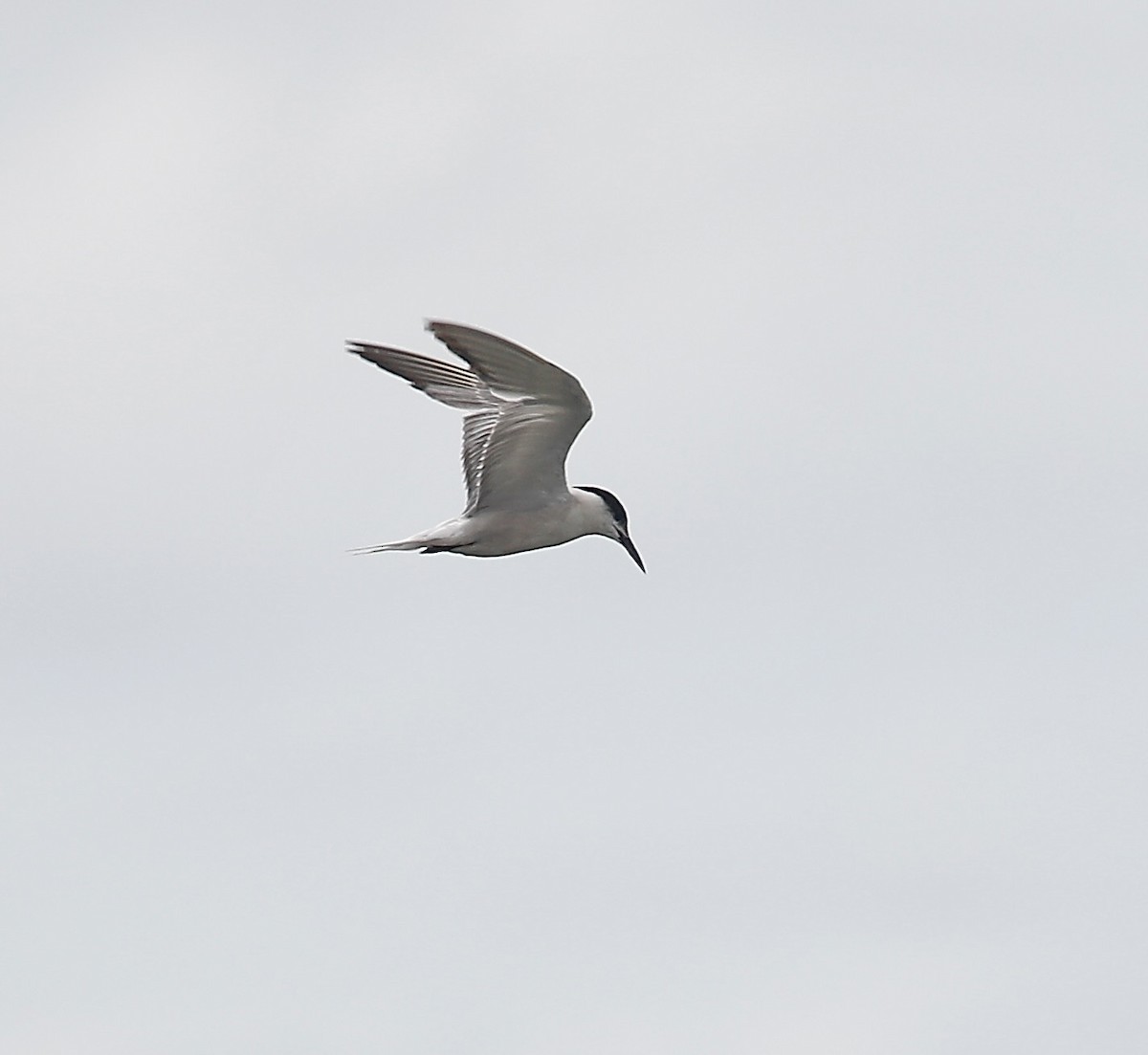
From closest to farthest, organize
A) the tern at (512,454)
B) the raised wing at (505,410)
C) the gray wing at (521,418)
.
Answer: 1. the gray wing at (521,418)
2. the raised wing at (505,410)
3. the tern at (512,454)

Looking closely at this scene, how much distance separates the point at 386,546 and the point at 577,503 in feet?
7.02

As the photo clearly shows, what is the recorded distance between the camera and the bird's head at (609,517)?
22.2 meters

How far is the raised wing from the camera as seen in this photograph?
1912 cm

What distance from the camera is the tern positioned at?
19.7 metres

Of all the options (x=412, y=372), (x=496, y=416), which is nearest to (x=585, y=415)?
(x=496, y=416)

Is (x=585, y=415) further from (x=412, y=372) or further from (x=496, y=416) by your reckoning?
(x=412, y=372)

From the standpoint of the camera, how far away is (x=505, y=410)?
2025 centimetres

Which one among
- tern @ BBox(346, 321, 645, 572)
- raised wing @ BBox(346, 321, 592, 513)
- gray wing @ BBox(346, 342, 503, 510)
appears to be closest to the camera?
raised wing @ BBox(346, 321, 592, 513)

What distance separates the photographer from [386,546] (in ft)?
66.6

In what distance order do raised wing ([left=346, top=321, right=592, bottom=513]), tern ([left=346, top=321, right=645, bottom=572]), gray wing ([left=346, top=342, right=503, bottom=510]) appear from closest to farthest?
raised wing ([left=346, top=321, right=592, bottom=513])
tern ([left=346, top=321, right=645, bottom=572])
gray wing ([left=346, top=342, right=503, bottom=510])

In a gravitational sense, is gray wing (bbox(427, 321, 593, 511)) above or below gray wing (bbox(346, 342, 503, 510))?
below

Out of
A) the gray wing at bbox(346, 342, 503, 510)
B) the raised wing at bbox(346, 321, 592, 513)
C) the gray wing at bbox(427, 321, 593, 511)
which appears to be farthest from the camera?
the gray wing at bbox(346, 342, 503, 510)

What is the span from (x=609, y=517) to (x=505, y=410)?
2509mm

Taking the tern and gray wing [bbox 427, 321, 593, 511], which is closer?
gray wing [bbox 427, 321, 593, 511]
